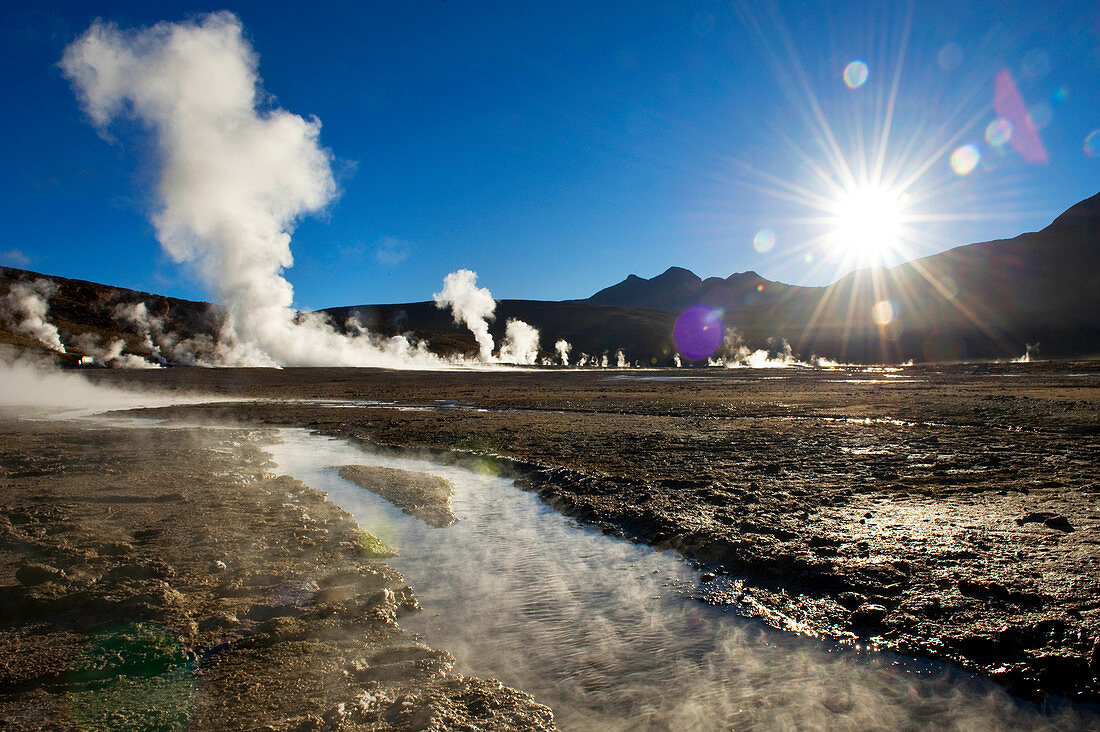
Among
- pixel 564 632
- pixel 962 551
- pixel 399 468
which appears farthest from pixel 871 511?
pixel 399 468

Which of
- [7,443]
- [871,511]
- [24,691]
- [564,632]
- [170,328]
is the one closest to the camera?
[24,691]

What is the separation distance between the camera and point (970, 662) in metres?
4.67

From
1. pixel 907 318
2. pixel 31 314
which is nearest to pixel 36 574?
pixel 31 314

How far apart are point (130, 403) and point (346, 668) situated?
104ft

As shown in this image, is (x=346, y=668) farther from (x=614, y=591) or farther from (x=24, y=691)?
(x=614, y=591)

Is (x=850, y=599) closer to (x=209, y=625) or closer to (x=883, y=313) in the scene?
(x=209, y=625)

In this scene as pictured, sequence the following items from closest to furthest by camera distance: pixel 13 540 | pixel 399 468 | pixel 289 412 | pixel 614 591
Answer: pixel 614 591 < pixel 13 540 < pixel 399 468 < pixel 289 412

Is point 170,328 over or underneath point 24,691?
over

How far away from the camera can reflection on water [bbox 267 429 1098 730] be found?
13.3ft

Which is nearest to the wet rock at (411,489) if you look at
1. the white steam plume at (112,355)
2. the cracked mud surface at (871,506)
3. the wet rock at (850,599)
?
the cracked mud surface at (871,506)

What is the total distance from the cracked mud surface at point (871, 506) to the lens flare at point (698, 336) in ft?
323

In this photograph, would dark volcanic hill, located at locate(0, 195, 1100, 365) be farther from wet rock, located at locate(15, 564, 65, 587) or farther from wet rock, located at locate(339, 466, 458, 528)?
wet rock, located at locate(15, 564, 65, 587)

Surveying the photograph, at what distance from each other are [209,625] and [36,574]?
2.51 metres

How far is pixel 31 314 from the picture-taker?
87.7 metres
